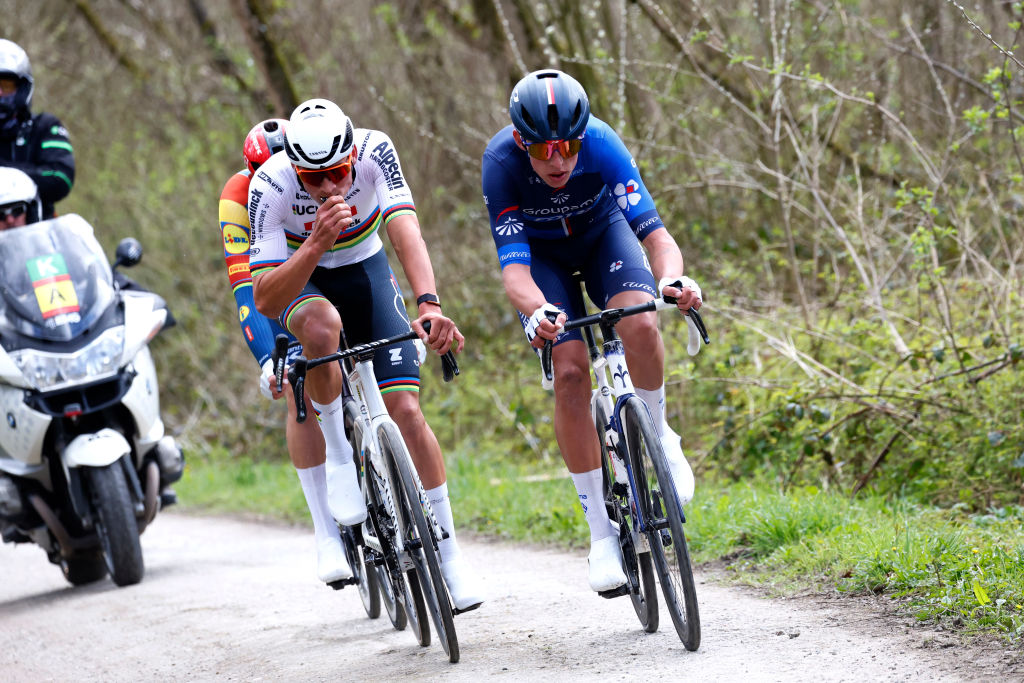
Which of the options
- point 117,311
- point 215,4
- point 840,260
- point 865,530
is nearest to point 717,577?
point 865,530

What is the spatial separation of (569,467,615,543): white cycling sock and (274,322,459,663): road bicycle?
59cm

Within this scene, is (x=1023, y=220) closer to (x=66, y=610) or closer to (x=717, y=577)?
(x=717, y=577)

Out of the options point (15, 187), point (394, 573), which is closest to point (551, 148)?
point (394, 573)

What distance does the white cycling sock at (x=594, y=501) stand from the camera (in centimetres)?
455

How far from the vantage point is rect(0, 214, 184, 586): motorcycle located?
6547 mm

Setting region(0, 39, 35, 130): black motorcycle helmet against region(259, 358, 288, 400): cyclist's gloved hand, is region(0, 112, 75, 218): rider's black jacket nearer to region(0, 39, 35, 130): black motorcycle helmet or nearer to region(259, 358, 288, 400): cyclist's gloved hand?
region(0, 39, 35, 130): black motorcycle helmet

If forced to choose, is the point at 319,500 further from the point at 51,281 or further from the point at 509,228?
the point at 51,281

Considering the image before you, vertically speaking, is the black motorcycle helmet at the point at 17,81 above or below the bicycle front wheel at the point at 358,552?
above

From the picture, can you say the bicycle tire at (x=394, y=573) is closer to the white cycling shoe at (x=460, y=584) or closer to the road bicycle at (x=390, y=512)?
the road bicycle at (x=390, y=512)

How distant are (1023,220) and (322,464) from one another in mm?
4724

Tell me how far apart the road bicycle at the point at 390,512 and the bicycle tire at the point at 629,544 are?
0.67m

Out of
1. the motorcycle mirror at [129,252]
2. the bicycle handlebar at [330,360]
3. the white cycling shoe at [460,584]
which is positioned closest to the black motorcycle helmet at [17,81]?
the motorcycle mirror at [129,252]

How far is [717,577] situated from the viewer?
5.33 m

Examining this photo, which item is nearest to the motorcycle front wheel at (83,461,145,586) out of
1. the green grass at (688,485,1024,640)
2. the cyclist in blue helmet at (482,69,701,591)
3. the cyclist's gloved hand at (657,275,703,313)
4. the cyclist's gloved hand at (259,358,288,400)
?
the cyclist's gloved hand at (259,358,288,400)
